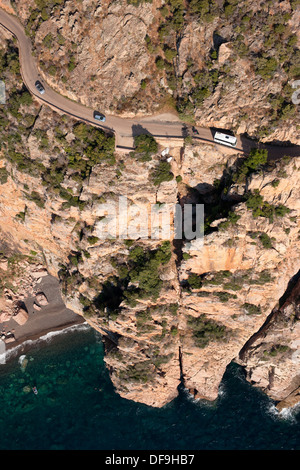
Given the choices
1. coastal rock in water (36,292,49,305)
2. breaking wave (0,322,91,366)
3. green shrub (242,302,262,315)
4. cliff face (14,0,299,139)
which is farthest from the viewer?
coastal rock in water (36,292,49,305)

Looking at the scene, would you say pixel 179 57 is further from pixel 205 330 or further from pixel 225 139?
pixel 205 330

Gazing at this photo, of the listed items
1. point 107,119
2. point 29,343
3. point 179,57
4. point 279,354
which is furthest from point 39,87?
point 279,354

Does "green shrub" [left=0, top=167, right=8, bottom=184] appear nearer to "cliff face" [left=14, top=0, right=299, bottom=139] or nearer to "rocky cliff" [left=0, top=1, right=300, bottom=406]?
"rocky cliff" [left=0, top=1, right=300, bottom=406]

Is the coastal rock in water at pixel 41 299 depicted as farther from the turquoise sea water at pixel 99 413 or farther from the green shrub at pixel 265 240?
the green shrub at pixel 265 240

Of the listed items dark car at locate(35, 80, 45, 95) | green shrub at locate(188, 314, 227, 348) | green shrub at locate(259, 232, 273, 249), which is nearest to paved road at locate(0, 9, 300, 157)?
dark car at locate(35, 80, 45, 95)
